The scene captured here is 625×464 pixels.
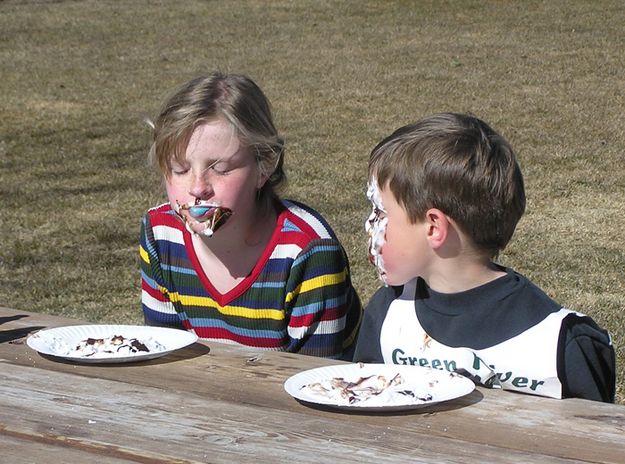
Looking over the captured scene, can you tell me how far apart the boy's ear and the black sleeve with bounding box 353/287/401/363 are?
222 mm

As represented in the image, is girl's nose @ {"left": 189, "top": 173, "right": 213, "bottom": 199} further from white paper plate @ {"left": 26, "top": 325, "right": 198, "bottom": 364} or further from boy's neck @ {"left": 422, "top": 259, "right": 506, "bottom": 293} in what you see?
boy's neck @ {"left": 422, "top": 259, "right": 506, "bottom": 293}

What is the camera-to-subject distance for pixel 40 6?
56.6ft

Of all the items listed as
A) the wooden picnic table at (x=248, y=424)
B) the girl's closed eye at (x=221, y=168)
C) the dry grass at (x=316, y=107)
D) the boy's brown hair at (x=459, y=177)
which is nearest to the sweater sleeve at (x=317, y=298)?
the girl's closed eye at (x=221, y=168)

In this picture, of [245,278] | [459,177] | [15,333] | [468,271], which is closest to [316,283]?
[245,278]

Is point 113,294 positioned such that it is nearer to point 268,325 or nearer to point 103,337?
point 268,325

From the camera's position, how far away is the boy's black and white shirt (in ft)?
8.13

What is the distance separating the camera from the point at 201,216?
2.80 metres

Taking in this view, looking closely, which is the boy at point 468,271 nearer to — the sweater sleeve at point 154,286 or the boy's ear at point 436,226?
the boy's ear at point 436,226

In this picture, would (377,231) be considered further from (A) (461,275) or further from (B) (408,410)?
(B) (408,410)

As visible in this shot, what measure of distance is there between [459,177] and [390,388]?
2.07 feet

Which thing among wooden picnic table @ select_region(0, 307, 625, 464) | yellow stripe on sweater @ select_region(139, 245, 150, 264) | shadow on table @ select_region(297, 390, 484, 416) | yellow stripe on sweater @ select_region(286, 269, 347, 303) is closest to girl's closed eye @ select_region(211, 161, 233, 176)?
yellow stripe on sweater @ select_region(286, 269, 347, 303)

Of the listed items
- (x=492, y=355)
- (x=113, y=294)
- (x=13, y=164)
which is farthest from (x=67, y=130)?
(x=492, y=355)

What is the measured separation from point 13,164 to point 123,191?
1414mm

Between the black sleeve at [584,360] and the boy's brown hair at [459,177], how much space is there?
11.0 inches
